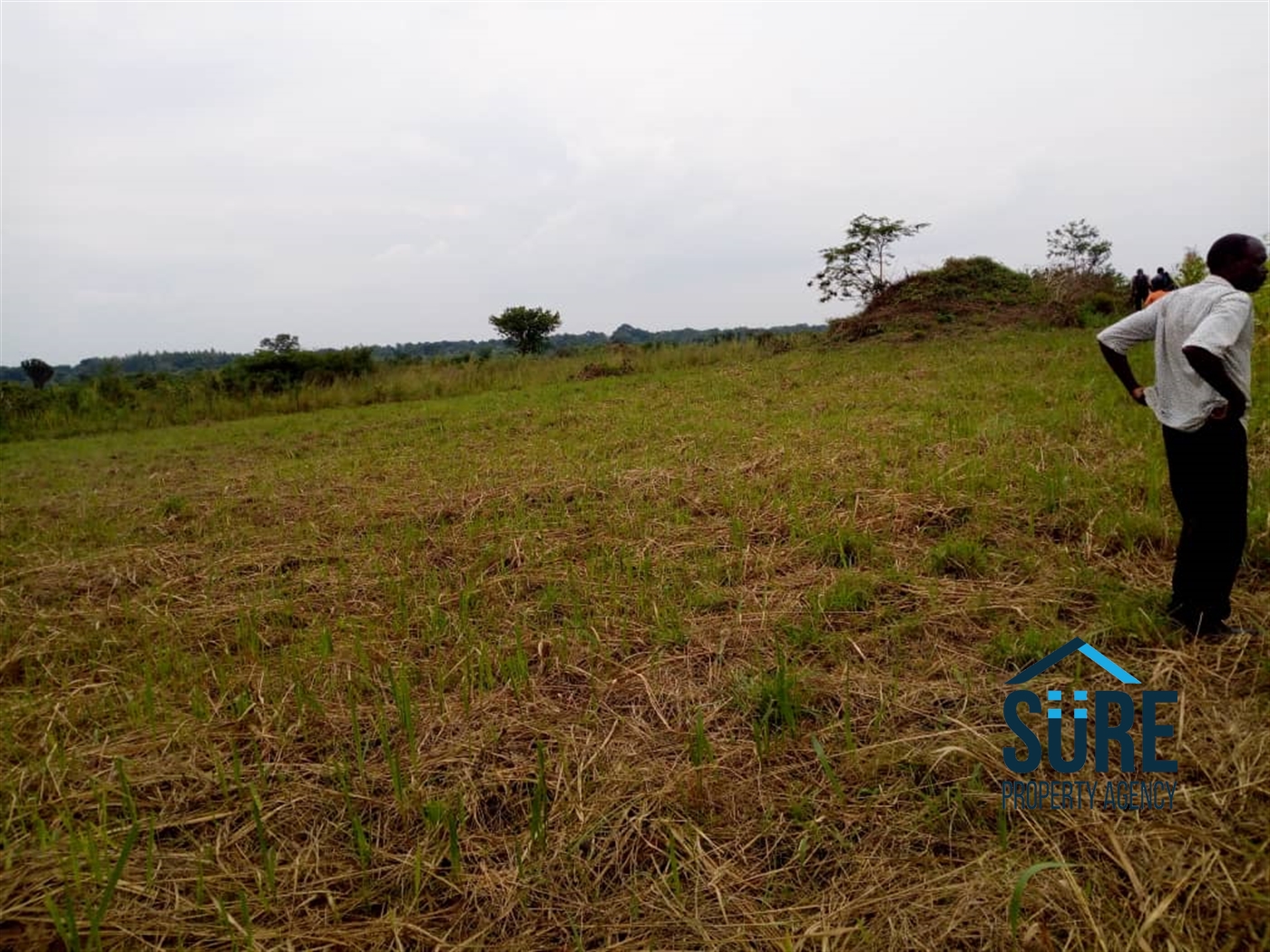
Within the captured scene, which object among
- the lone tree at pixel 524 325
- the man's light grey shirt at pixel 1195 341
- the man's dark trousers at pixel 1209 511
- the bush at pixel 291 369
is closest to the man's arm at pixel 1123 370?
the man's light grey shirt at pixel 1195 341

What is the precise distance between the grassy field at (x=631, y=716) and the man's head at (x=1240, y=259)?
1.24 m

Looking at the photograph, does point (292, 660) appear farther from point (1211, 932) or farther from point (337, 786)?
point (1211, 932)

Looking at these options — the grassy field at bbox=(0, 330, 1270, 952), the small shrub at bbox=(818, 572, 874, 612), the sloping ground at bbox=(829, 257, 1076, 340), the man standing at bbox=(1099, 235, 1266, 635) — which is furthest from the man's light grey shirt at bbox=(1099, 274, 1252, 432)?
the sloping ground at bbox=(829, 257, 1076, 340)

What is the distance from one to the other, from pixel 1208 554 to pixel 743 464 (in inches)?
133

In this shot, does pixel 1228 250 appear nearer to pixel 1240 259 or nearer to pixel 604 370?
pixel 1240 259

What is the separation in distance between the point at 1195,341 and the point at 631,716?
7.41 ft

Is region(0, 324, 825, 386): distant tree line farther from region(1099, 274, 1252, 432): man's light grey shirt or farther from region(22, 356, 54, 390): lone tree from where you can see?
region(1099, 274, 1252, 432): man's light grey shirt

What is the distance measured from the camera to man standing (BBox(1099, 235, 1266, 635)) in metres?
2.11

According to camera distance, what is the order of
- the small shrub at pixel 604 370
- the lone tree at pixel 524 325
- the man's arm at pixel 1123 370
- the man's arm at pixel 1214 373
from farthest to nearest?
the lone tree at pixel 524 325 < the small shrub at pixel 604 370 < the man's arm at pixel 1123 370 < the man's arm at pixel 1214 373

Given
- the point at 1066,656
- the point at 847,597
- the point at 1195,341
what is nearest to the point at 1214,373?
the point at 1195,341

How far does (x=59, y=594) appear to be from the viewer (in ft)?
12.2

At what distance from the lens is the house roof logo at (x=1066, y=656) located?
2103 millimetres

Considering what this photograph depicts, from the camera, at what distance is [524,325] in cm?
→ 2981

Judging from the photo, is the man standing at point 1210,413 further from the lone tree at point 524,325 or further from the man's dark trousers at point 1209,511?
the lone tree at point 524,325
